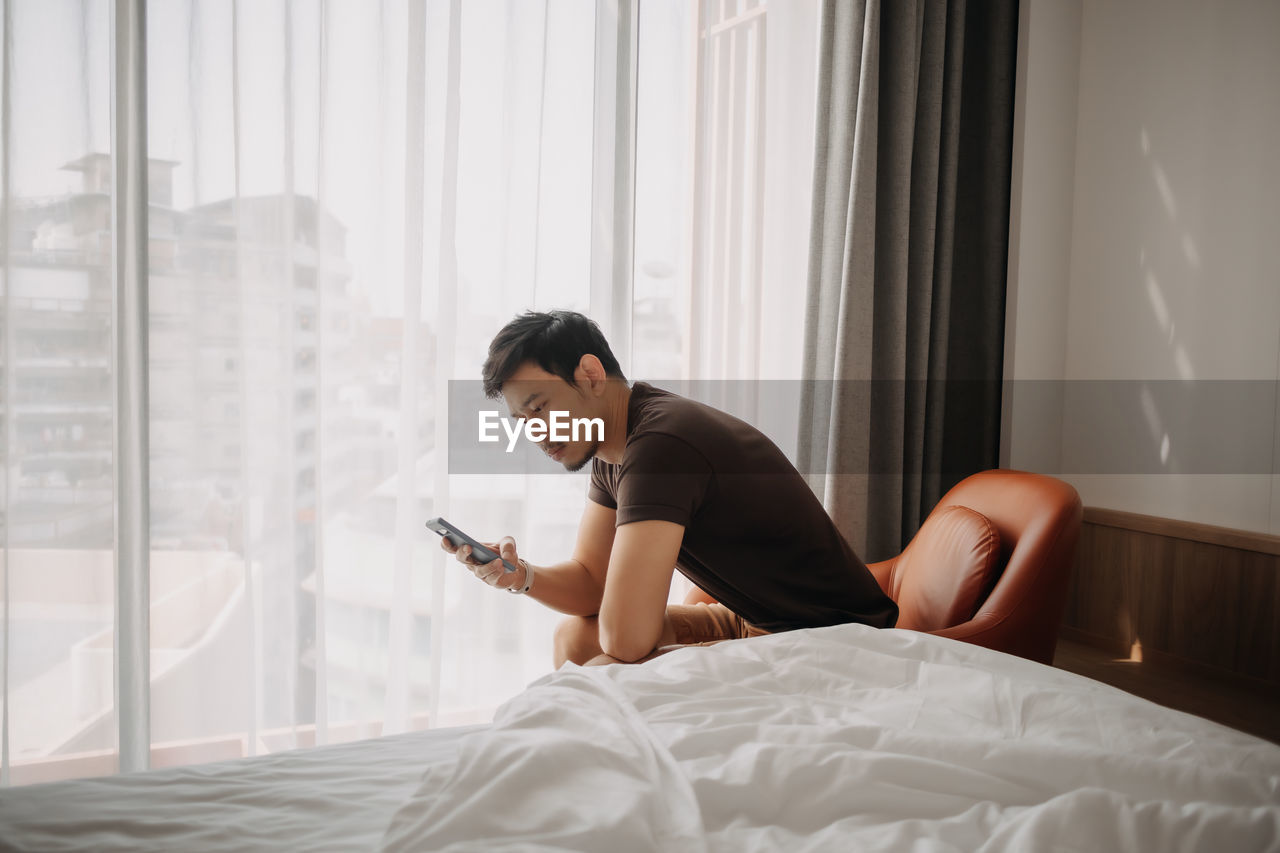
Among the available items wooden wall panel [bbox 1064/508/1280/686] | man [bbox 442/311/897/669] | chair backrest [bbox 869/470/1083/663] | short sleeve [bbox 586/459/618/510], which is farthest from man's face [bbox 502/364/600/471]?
wooden wall panel [bbox 1064/508/1280/686]

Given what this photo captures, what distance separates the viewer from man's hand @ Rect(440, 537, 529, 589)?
1.57 metres

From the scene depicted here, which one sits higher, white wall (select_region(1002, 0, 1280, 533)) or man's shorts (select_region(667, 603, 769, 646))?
white wall (select_region(1002, 0, 1280, 533))

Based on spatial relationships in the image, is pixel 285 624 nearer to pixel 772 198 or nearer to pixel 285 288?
pixel 285 288

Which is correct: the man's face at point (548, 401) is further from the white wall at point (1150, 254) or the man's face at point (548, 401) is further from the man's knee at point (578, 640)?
the white wall at point (1150, 254)

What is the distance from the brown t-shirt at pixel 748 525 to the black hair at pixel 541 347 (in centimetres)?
15

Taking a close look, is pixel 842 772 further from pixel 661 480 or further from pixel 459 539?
pixel 459 539

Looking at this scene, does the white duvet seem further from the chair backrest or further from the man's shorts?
the man's shorts

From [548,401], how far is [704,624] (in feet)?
2.07

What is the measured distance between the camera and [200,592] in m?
1.82

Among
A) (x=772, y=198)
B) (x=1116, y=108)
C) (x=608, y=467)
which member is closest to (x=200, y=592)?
(x=608, y=467)

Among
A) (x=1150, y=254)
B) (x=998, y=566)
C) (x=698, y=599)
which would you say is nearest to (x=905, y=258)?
(x=1150, y=254)

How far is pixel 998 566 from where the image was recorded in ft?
5.46

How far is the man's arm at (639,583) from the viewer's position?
4.44ft

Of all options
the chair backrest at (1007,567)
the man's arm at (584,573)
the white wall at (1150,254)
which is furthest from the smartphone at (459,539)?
the white wall at (1150,254)
